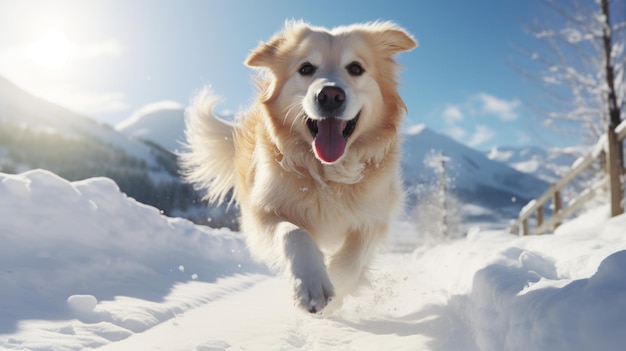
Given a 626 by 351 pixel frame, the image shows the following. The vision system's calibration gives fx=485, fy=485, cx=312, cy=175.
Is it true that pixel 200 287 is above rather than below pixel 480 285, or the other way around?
above

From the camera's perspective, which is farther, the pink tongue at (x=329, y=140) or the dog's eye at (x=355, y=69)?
the dog's eye at (x=355, y=69)

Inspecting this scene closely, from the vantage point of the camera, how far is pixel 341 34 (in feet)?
11.4

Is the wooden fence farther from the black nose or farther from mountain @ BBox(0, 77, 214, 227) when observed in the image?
mountain @ BBox(0, 77, 214, 227)

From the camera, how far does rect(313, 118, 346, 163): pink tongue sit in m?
3.09

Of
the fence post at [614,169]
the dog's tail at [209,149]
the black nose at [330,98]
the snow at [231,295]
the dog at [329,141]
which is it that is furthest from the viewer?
the fence post at [614,169]

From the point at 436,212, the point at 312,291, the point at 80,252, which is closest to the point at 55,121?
the point at 436,212

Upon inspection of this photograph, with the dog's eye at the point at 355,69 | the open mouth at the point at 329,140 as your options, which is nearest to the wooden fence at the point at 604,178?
the dog's eye at the point at 355,69

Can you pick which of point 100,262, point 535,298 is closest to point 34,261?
point 100,262

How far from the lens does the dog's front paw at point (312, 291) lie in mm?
2244

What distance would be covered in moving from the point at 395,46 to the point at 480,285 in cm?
185

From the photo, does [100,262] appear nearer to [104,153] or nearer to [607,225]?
[607,225]

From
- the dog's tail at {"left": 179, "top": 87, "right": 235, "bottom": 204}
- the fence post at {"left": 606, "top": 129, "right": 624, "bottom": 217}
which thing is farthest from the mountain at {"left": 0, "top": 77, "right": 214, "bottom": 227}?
the fence post at {"left": 606, "top": 129, "right": 624, "bottom": 217}

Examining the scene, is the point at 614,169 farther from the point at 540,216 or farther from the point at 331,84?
the point at 331,84

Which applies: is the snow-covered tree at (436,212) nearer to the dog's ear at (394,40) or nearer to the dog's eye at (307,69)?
the dog's ear at (394,40)
